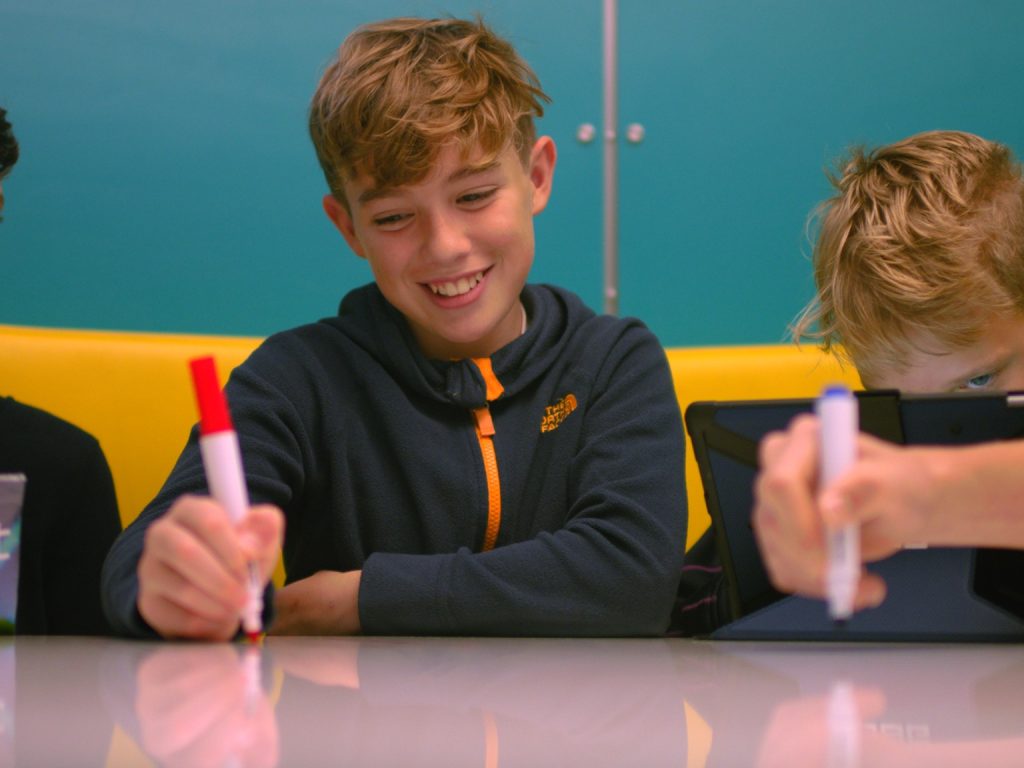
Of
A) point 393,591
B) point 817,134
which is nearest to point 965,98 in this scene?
point 817,134

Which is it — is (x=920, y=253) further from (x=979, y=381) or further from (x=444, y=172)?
(x=444, y=172)

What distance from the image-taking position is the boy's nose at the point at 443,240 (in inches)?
42.3

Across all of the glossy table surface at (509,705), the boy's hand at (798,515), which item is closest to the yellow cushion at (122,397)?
the glossy table surface at (509,705)

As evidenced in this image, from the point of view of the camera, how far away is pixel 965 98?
8.11 feet

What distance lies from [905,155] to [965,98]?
141cm

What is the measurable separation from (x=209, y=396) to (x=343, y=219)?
0.72m

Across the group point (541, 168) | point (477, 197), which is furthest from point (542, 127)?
point (477, 197)

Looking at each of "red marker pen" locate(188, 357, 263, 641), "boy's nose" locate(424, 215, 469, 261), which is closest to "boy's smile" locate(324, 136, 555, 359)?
"boy's nose" locate(424, 215, 469, 261)

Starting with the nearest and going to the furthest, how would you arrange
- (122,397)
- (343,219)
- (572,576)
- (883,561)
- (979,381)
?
(883,561)
(572,576)
(979,381)
(343,219)
(122,397)

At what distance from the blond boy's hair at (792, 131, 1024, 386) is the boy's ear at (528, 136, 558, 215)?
0.93 ft

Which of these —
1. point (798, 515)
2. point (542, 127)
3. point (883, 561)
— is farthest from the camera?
point (542, 127)

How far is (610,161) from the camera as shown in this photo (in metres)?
2.44

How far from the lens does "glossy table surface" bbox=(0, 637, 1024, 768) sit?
0.44 meters

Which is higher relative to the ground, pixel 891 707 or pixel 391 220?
pixel 391 220
